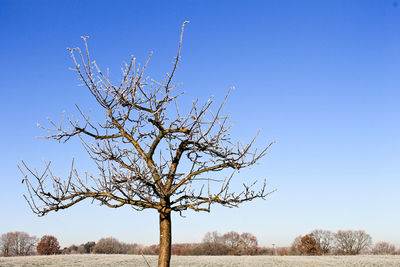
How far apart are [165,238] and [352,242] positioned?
479 ft

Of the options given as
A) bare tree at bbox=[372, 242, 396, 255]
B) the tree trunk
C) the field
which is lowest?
bare tree at bbox=[372, 242, 396, 255]

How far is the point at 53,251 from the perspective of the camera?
138250 mm

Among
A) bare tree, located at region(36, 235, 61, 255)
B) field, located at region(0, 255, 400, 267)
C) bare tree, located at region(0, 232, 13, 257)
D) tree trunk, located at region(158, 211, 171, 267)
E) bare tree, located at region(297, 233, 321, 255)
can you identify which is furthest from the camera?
bare tree, located at region(0, 232, 13, 257)

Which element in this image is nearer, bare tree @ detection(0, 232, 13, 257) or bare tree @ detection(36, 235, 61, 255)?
bare tree @ detection(36, 235, 61, 255)

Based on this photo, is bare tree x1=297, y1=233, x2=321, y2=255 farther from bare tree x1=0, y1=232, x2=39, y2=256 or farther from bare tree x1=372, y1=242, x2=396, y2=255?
bare tree x1=0, y1=232, x2=39, y2=256

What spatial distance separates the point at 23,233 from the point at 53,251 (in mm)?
28861

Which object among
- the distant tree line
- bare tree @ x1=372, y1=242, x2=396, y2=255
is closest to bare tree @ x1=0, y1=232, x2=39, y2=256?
the distant tree line

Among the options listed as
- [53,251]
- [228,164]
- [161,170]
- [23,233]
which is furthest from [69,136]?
[23,233]

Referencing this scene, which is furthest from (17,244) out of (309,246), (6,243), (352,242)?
(352,242)

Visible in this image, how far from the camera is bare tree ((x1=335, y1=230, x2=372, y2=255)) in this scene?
128125 mm

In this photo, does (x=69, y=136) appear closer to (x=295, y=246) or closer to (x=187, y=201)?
(x=187, y=201)

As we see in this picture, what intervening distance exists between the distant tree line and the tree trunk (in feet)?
374

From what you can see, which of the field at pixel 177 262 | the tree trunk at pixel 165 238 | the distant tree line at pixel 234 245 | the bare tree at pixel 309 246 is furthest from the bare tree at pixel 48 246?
the tree trunk at pixel 165 238

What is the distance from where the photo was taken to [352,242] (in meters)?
130
